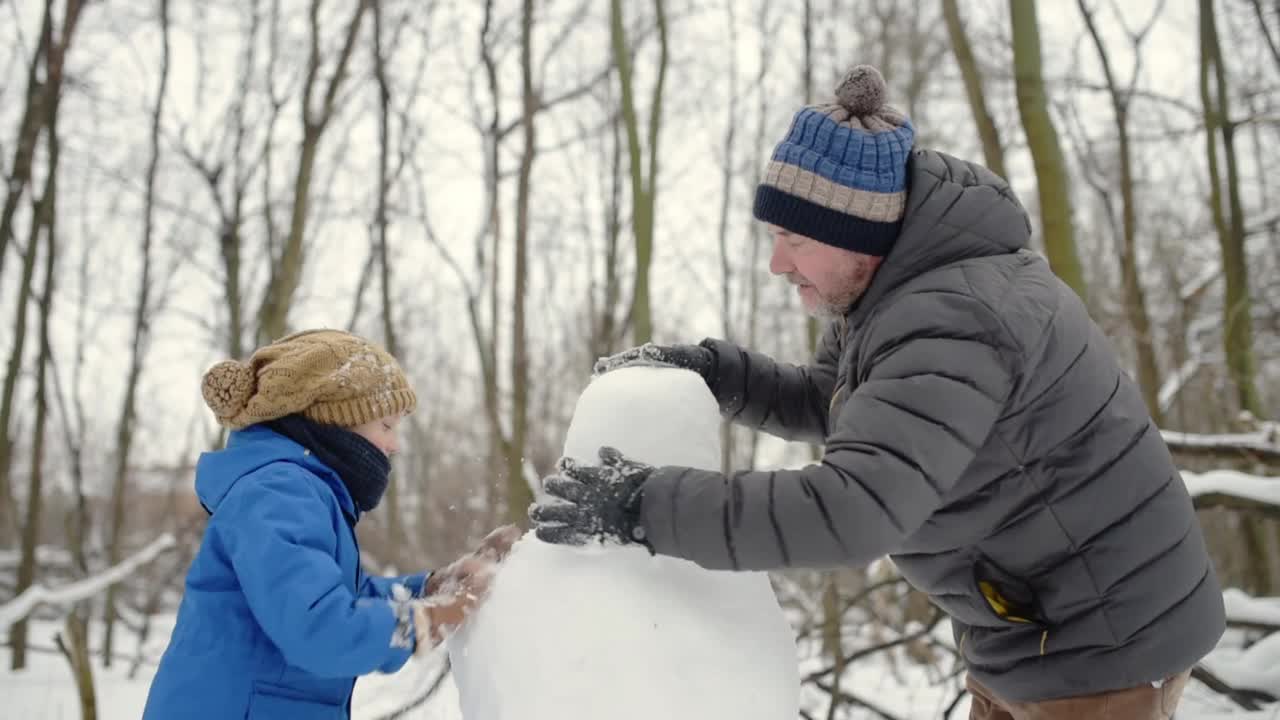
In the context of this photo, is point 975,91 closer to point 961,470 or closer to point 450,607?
point 961,470

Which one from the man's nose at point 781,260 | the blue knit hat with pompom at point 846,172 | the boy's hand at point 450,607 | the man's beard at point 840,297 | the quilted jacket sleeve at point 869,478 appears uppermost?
the blue knit hat with pompom at point 846,172

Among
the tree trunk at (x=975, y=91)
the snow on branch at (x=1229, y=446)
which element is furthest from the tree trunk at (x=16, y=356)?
the snow on branch at (x=1229, y=446)

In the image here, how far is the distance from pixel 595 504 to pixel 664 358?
2.10ft

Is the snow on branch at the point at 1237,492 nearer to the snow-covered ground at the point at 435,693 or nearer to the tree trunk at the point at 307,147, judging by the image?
the snow-covered ground at the point at 435,693

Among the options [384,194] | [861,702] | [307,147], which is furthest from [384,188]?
[861,702]

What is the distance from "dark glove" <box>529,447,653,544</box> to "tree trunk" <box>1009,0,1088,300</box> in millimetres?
3002

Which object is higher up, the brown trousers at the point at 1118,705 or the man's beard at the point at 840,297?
the man's beard at the point at 840,297

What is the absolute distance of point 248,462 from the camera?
1.84 m

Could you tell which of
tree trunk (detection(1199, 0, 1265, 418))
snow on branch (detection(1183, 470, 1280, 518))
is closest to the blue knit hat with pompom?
snow on branch (detection(1183, 470, 1280, 518))

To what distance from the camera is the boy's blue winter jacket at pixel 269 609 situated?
66.2 inches

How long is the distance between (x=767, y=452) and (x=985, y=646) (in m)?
15.6

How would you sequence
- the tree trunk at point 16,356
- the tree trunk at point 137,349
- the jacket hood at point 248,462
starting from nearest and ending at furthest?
the jacket hood at point 248,462
the tree trunk at point 16,356
the tree trunk at point 137,349

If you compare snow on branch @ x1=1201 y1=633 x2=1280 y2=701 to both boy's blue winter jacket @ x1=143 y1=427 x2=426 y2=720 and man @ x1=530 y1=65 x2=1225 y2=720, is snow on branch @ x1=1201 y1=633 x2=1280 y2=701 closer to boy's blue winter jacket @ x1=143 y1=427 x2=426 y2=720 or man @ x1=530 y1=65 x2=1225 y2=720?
man @ x1=530 y1=65 x2=1225 y2=720

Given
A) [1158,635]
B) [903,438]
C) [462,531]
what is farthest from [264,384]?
[462,531]
